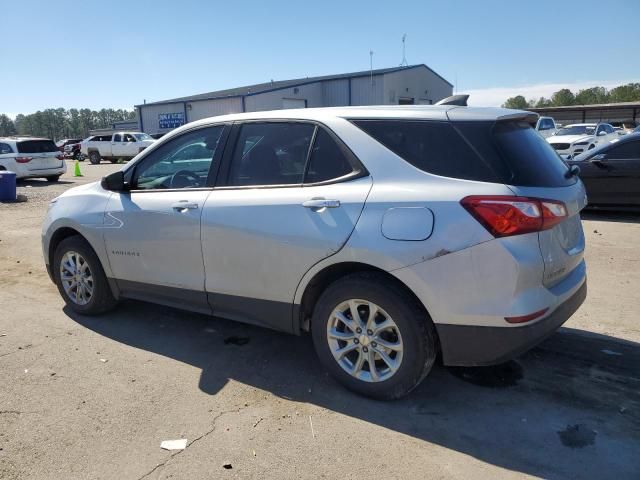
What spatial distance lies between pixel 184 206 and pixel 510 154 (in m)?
2.39

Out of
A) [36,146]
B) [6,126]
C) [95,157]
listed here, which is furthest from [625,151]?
[6,126]

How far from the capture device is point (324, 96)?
3862cm

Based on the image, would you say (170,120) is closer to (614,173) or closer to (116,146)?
(116,146)

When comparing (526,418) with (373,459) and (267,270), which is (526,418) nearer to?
(373,459)

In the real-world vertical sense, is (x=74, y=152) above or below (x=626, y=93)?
below

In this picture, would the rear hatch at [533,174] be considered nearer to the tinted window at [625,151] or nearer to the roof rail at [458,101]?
Answer: the roof rail at [458,101]

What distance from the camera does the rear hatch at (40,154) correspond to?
1872 cm

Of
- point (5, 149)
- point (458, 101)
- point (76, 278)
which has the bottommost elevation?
point (76, 278)

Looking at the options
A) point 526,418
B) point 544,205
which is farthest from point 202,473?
point 544,205

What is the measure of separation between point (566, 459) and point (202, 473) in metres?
1.93

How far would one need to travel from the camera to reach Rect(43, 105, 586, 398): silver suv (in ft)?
9.38

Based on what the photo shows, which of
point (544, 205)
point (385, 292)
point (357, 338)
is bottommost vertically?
point (357, 338)

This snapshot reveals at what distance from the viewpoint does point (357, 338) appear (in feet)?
10.8

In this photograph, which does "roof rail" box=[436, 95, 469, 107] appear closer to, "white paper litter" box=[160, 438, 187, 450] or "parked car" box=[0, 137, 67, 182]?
"white paper litter" box=[160, 438, 187, 450]
